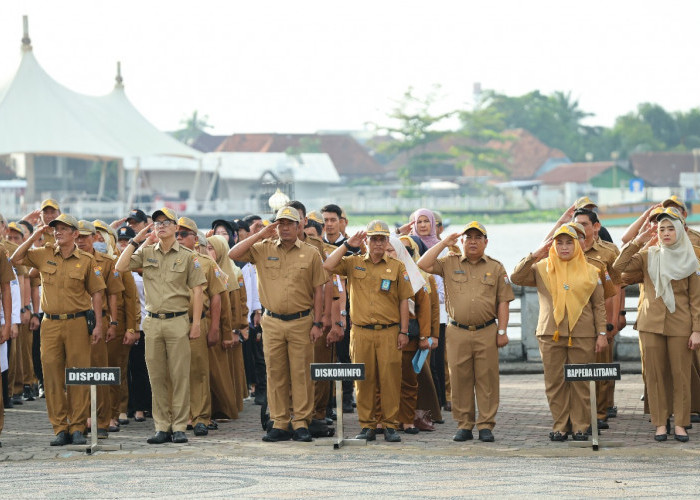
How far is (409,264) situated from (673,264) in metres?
2.12

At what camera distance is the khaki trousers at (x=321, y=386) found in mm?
11305

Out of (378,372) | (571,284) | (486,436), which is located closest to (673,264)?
(571,284)

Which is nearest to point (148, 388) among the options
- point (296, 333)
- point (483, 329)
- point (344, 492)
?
point (296, 333)

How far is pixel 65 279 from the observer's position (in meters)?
10.5

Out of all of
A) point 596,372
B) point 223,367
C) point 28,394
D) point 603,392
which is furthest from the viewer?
point 28,394

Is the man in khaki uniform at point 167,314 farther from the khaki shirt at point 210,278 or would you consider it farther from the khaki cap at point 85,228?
the khaki cap at point 85,228

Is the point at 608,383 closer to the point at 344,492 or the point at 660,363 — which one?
the point at 660,363

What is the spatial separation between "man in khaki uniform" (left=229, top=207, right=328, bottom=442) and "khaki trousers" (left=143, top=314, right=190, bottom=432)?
0.67 m

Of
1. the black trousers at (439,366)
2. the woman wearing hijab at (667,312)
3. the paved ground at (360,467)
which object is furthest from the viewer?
the black trousers at (439,366)

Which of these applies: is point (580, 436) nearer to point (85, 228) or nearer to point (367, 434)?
point (367, 434)

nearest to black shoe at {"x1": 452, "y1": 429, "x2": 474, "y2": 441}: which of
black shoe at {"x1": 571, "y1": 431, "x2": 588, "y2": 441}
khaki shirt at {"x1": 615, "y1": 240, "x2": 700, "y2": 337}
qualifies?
black shoe at {"x1": 571, "y1": 431, "x2": 588, "y2": 441}

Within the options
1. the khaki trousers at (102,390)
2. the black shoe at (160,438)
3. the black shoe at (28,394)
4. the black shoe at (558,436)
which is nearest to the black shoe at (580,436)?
the black shoe at (558,436)

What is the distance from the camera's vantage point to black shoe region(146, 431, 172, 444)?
1041cm

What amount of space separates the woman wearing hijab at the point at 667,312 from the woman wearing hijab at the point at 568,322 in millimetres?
379
